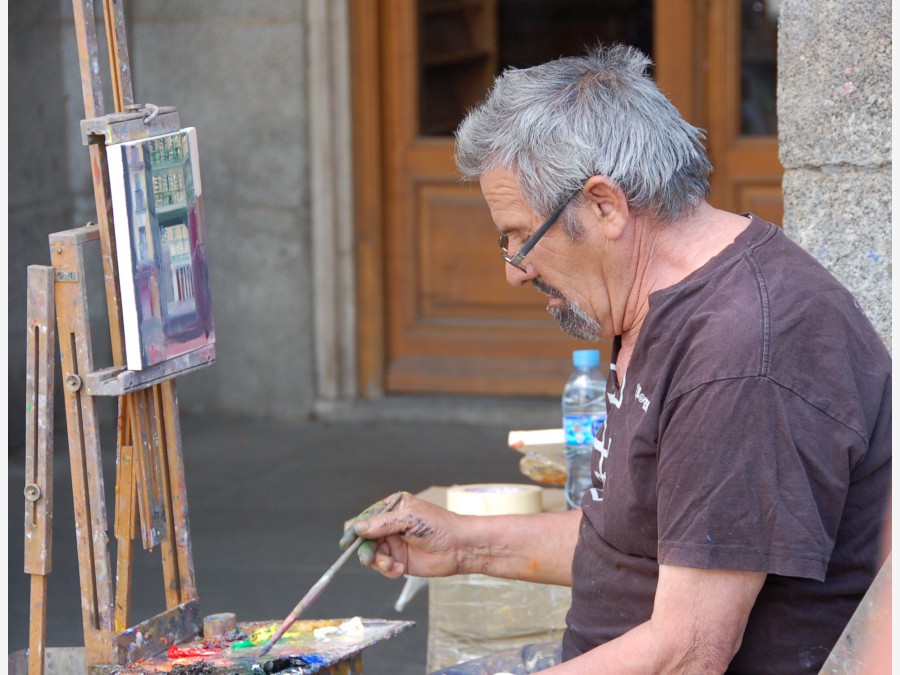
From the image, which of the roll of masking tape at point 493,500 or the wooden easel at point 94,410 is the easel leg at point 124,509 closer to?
the wooden easel at point 94,410

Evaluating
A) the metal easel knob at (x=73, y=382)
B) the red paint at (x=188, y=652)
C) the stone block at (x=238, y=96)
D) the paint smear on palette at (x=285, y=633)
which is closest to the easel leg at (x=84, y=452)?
the metal easel knob at (x=73, y=382)

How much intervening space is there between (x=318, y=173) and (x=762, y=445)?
4.29 m

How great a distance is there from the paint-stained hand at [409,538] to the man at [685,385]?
285 mm

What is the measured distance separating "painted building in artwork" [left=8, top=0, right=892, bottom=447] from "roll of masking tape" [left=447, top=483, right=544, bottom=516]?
114 inches

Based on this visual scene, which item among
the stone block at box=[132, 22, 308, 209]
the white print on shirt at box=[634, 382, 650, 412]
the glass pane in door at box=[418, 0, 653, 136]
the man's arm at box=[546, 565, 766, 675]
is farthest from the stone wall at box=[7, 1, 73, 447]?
the man's arm at box=[546, 565, 766, 675]

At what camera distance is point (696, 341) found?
63.7 inches

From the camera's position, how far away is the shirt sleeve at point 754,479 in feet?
5.08

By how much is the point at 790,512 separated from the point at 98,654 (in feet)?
3.47

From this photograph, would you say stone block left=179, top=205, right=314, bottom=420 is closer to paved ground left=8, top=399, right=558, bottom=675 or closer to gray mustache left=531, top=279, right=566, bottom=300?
paved ground left=8, top=399, right=558, bottom=675

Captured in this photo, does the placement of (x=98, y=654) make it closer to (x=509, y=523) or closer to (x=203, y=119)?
(x=509, y=523)

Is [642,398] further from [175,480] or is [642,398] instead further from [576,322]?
[175,480]

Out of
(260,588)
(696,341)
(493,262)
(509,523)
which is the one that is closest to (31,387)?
(509,523)

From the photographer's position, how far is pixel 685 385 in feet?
5.27

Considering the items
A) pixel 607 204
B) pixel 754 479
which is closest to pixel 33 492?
pixel 607 204
